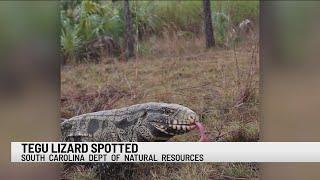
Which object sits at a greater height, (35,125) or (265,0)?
(265,0)

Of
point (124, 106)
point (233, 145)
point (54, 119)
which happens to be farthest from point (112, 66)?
point (233, 145)

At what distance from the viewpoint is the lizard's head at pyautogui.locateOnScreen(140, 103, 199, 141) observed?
5.11 m

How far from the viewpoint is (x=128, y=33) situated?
527 cm

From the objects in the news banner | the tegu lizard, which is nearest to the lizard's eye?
the tegu lizard

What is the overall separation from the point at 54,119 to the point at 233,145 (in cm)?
168

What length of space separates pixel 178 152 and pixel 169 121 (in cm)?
30

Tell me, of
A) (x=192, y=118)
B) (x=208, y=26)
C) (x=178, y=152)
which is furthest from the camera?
(x=208, y=26)

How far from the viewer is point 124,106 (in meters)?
5.23

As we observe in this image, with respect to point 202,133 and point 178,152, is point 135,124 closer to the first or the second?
point 178,152

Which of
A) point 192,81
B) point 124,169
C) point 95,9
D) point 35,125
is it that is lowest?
point 124,169

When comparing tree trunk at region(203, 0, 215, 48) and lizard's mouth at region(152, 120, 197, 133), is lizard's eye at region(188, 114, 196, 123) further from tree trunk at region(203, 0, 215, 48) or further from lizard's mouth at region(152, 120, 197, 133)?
tree trunk at region(203, 0, 215, 48)

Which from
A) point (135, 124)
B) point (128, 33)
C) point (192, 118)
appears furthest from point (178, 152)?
point (128, 33)

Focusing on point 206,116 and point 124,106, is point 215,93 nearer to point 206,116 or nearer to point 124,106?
point 206,116

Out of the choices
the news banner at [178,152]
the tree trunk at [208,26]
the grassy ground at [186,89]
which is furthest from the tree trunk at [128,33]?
the news banner at [178,152]
